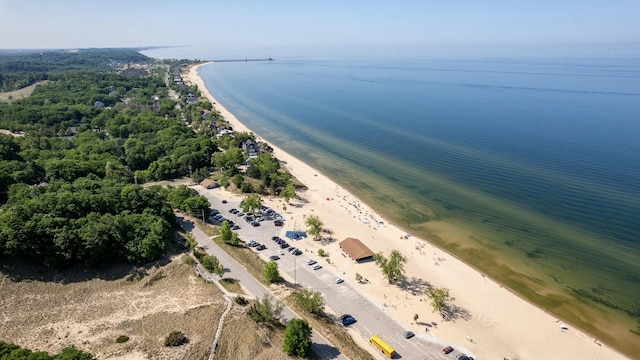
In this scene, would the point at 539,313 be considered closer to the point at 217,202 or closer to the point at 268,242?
the point at 268,242

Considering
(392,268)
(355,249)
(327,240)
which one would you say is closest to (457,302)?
(392,268)

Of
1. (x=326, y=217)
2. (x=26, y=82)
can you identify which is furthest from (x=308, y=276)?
(x=26, y=82)

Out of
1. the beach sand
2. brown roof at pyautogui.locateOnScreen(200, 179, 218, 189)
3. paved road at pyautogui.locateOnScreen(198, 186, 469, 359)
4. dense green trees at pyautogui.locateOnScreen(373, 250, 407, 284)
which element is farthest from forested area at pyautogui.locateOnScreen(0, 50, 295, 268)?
dense green trees at pyautogui.locateOnScreen(373, 250, 407, 284)

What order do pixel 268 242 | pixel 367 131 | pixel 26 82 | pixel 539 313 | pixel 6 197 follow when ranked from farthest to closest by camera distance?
pixel 26 82 → pixel 367 131 → pixel 6 197 → pixel 268 242 → pixel 539 313

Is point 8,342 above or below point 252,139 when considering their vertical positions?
below

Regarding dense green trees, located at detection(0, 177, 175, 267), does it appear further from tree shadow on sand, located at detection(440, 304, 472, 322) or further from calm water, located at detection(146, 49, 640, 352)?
calm water, located at detection(146, 49, 640, 352)

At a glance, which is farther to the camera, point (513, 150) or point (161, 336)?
point (513, 150)

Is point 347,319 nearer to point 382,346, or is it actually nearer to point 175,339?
point 382,346
